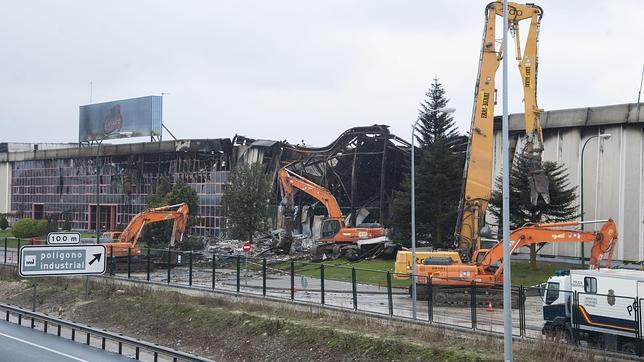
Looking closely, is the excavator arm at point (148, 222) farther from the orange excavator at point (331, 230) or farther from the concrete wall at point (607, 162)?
the concrete wall at point (607, 162)

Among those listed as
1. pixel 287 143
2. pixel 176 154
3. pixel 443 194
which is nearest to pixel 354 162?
pixel 287 143

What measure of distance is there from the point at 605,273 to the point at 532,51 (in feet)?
58.0

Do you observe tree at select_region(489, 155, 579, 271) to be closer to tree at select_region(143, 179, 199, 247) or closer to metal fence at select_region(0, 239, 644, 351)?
metal fence at select_region(0, 239, 644, 351)

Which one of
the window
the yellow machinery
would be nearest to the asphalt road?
the window

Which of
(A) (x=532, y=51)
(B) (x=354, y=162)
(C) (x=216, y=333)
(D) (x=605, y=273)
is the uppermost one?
(A) (x=532, y=51)

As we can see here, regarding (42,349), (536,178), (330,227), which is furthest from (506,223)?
(330,227)

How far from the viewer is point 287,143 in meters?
72.1

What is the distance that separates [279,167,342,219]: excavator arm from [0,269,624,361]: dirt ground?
21917mm

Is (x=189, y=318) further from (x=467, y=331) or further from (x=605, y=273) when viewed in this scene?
(x=605, y=273)

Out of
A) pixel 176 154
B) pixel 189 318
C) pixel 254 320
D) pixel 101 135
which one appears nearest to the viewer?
pixel 254 320

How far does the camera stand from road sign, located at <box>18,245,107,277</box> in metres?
18.0

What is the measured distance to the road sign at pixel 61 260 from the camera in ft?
59.0

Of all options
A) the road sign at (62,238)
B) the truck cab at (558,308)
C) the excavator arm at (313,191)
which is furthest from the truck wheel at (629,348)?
the excavator arm at (313,191)

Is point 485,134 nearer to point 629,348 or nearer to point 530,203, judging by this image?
point 530,203
